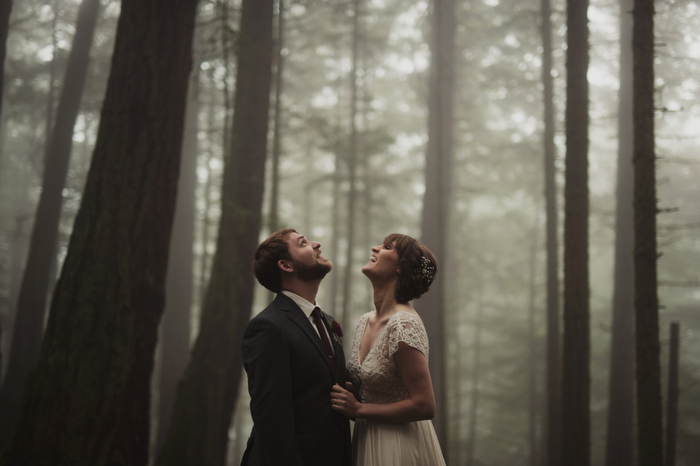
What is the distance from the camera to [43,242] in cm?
1080

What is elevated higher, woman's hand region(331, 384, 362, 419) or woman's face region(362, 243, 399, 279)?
woman's face region(362, 243, 399, 279)

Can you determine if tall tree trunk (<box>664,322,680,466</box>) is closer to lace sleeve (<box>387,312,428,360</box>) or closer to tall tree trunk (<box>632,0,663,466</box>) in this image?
tall tree trunk (<box>632,0,663,466</box>)

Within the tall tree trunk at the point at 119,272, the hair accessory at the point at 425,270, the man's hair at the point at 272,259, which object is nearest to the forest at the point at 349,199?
the tall tree trunk at the point at 119,272

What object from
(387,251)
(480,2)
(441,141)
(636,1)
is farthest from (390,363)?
(480,2)

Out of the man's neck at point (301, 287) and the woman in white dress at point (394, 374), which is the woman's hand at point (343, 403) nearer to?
the woman in white dress at point (394, 374)

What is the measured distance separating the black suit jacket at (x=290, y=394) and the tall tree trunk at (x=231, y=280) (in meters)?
4.52

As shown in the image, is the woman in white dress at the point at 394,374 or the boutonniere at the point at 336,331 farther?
the boutonniere at the point at 336,331

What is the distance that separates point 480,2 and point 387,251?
14.2m

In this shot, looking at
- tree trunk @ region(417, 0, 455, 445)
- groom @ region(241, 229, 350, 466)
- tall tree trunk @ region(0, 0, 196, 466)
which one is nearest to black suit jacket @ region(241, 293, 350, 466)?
groom @ region(241, 229, 350, 466)

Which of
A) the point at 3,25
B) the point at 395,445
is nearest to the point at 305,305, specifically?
the point at 395,445

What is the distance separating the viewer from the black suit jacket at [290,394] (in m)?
2.40

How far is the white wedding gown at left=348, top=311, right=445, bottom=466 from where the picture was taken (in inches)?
107

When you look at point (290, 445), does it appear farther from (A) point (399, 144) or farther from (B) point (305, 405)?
(A) point (399, 144)

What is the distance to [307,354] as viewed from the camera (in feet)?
8.61
